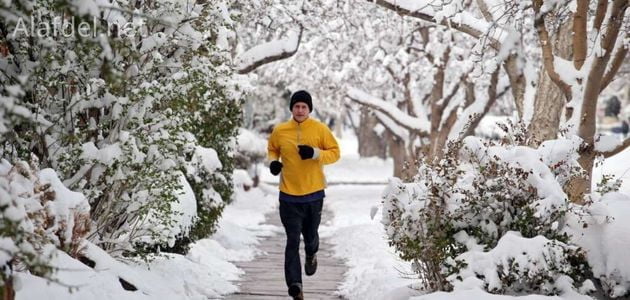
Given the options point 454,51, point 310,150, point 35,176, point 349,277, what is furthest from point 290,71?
point 35,176

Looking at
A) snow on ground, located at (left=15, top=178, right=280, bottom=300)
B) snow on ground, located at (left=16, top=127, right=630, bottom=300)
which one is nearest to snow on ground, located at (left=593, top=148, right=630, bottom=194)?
snow on ground, located at (left=16, top=127, right=630, bottom=300)

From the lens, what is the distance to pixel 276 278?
9688 mm

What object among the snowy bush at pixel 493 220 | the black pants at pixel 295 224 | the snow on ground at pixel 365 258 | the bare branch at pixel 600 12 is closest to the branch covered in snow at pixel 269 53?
the snow on ground at pixel 365 258

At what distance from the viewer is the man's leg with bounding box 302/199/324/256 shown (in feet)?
25.2

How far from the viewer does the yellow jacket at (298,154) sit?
7.57m

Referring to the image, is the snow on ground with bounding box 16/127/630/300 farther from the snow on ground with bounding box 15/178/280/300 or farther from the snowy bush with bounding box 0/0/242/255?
the snowy bush with bounding box 0/0/242/255

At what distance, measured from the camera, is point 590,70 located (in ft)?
27.1

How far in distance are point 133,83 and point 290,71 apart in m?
17.4

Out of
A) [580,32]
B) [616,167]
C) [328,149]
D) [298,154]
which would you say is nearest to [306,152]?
[298,154]

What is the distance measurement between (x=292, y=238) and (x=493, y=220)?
6.83ft

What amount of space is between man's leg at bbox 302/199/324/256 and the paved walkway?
1.96ft

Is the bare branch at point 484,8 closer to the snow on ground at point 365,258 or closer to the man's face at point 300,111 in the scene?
the snow on ground at point 365,258

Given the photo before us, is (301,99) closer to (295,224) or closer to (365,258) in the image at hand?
(295,224)

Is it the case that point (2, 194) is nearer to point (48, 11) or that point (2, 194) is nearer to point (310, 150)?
point (48, 11)
